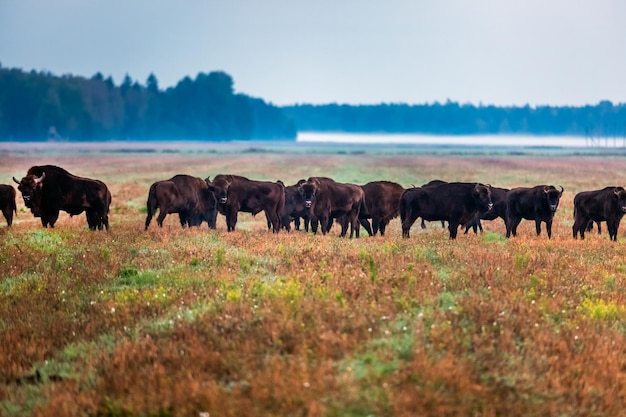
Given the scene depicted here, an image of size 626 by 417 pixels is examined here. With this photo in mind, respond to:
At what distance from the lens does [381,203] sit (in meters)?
28.8

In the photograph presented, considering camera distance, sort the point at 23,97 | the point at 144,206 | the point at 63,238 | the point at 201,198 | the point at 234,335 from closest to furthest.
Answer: the point at 234,335, the point at 63,238, the point at 201,198, the point at 144,206, the point at 23,97

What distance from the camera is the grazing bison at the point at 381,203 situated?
2872 centimetres

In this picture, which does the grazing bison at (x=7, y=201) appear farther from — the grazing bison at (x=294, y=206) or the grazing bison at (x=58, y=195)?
the grazing bison at (x=294, y=206)

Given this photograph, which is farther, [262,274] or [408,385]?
[262,274]

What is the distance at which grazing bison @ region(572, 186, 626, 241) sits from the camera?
24.4 metres

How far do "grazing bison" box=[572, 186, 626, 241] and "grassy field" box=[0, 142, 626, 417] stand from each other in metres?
7.29

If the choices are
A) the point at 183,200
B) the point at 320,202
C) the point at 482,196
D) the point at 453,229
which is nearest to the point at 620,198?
the point at 482,196

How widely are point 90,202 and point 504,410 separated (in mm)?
17607

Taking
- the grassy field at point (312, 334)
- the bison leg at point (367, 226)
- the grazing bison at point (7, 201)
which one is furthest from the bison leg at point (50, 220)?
the bison leg at point (367, 226)

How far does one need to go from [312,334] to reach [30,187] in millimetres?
14976

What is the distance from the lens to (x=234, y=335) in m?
11.4

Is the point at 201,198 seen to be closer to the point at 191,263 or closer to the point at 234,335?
the point at 191,263

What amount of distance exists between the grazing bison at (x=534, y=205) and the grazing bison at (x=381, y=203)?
3.80 m

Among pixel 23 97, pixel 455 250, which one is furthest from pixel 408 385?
pixel 23 97
